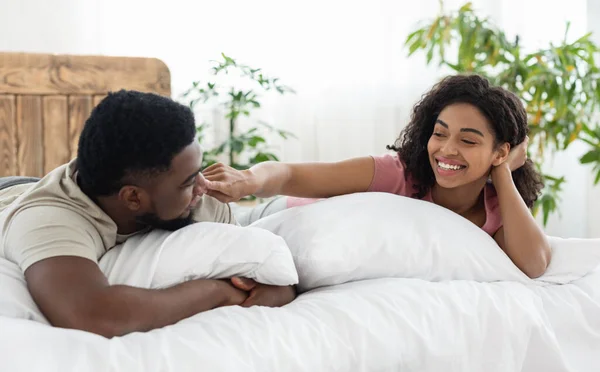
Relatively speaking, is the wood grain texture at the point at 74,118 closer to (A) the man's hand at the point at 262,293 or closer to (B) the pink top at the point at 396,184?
(B) the pink top at the point at 396,184

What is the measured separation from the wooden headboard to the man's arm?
4.66 feet

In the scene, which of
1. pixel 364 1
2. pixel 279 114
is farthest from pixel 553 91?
pixel 279 114

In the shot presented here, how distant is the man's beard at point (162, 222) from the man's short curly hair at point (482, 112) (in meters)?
0.65

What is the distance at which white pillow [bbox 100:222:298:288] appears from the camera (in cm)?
111

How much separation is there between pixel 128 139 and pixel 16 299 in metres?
0.27

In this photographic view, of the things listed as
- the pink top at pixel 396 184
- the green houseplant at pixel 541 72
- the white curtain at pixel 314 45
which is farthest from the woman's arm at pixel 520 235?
the white curtain at pixel 314 45

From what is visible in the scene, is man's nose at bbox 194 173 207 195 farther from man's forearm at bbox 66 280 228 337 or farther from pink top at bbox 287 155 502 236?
pink top at bbox 287 155 502 236

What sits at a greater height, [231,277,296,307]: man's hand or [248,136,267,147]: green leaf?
[248,136,267,147]: green leaf

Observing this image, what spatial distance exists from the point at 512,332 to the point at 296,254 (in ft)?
1.34

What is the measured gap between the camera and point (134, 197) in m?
1.11

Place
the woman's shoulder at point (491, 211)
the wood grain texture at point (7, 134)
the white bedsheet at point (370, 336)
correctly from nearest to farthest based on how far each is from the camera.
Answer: the white bedsheet at point (370, 336) < the woman's shoulder at point (491, 211) < the wood grain texture at point (7, 134)

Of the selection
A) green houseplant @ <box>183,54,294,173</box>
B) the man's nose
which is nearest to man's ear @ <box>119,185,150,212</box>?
the man's nose

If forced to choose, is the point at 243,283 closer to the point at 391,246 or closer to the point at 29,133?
the point at 391,246

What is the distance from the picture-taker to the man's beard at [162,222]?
1147mm
